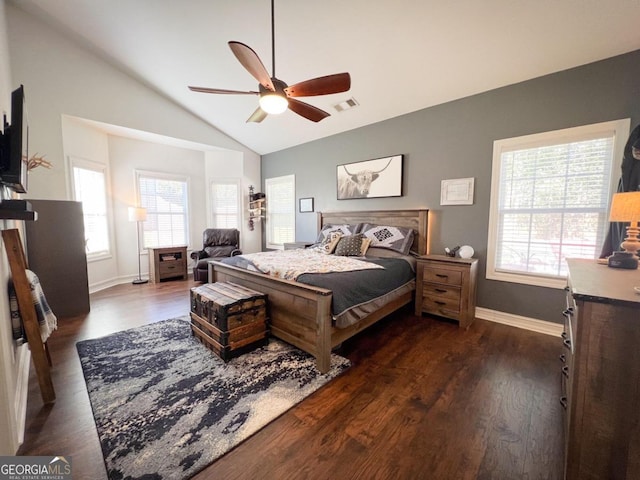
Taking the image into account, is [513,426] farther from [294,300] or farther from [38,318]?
[38,318]

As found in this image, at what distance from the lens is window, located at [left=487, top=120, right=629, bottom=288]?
8.15 feet

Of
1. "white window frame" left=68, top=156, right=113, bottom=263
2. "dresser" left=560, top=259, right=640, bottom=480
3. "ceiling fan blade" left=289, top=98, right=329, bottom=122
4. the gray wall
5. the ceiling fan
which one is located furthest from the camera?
"white window frame" left=68, top=156, right=113, bottom=263

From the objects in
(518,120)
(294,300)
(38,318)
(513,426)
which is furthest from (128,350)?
(518,120)

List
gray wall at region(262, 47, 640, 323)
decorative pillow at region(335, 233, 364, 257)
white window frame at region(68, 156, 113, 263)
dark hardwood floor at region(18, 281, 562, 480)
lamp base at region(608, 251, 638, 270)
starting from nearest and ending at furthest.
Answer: dark hardwood floor at region(18, 281, 562, 480)
lamp base at region(608, 251, 638, 270)
gray wall at region(262, 47, 640, 323)
decorative pillow at region(335, 233, 364, 257)
white window frame at region(68, 156, 113, 263)

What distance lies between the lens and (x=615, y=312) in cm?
99

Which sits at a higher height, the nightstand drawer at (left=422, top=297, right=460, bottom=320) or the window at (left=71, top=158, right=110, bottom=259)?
the window at (left=71, top=158, right=110, bottom=259)

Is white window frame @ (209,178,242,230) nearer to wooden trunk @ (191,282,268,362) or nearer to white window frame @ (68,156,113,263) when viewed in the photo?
white window frame @ (68,156,113,263)

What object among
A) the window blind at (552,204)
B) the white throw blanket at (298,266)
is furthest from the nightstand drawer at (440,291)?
the white throw blanket at (298,266)

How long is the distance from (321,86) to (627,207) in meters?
2.27

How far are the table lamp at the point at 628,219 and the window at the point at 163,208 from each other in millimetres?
6362

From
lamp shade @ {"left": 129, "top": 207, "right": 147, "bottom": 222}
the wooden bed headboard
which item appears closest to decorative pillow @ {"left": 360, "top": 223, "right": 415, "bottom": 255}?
the wooden bed headboard

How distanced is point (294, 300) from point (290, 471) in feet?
3.84

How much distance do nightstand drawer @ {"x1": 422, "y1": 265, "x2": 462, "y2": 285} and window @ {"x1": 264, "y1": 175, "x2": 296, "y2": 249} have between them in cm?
308

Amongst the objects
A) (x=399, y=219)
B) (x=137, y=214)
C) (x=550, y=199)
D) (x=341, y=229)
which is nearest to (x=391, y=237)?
(x=399, y=219)
